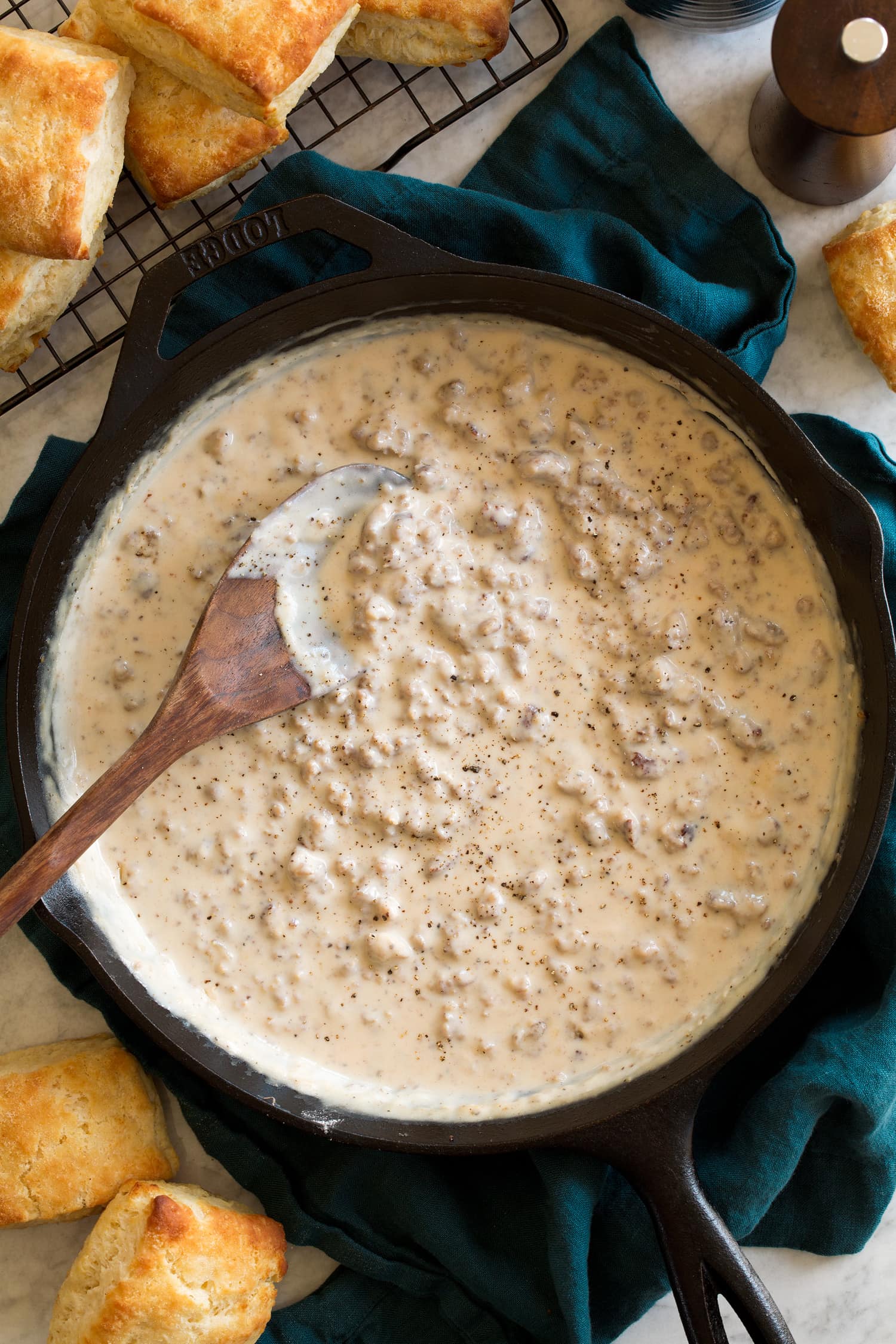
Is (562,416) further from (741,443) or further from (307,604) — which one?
(307,604)

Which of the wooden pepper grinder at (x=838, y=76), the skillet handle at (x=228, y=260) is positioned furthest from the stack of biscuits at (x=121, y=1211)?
the wooden pepper grinder at (x=838, y=76)

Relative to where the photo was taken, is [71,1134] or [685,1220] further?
[71,1134]

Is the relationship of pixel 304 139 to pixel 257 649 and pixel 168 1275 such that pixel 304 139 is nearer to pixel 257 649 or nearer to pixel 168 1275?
pixel 257 649

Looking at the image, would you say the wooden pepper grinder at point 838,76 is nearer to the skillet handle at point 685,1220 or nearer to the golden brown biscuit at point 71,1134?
the skillet handle at point 685,1220

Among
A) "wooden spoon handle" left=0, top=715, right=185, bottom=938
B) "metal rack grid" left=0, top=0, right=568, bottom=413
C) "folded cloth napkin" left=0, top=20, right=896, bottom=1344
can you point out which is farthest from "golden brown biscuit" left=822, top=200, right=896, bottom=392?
"wooden spoon handle" left=0, top=715, right=185, bottom=938

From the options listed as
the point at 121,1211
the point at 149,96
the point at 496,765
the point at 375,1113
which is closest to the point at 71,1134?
the point at 121,1211

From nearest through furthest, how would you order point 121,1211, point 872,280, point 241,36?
point 241,36, point 121,1211, point 872,280

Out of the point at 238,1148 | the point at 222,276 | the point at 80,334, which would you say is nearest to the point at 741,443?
the point at 222,276
